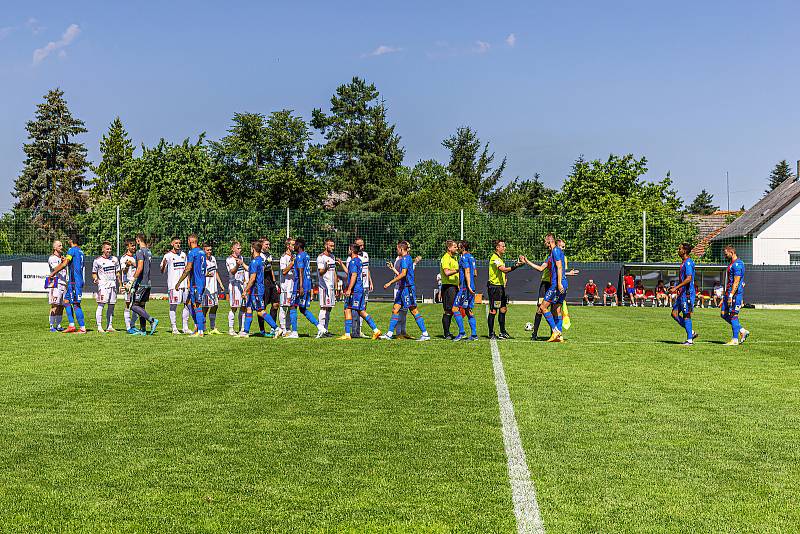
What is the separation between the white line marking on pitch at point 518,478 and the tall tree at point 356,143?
61100 millimetres

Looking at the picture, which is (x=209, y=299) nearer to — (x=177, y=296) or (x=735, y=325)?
(x=177, y=296)

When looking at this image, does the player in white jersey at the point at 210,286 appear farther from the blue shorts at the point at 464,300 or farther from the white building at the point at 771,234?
the white building at the point at 771,234

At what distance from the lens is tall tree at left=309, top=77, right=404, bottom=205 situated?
69.4 m

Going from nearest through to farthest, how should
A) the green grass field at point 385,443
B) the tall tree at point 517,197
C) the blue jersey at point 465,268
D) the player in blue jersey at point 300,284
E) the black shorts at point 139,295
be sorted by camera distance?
the green grass field at point 385,443, the blue jersey at point 465,268, the player in blue jersey at point 300,284, the black shorts at point 139,295, the tall tree at point 517,197

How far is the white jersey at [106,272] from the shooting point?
58.1ft

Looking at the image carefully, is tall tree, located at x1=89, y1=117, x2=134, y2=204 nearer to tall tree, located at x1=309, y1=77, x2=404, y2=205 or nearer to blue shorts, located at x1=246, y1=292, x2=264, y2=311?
tall tree, located at x1=309, y1=77, x2=404, y2=205

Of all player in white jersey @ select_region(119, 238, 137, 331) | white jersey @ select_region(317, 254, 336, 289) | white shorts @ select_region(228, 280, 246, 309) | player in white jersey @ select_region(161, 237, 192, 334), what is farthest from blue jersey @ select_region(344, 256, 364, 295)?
player in white jersey @ select_region(119, 238, 137, 331)

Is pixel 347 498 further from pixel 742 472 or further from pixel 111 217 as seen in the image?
pixel 111 217

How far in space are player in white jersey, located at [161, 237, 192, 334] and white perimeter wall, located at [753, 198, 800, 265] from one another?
93.3ft

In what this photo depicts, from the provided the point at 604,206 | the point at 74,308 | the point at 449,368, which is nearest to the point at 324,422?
the point at 449,368

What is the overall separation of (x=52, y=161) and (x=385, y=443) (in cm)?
7569

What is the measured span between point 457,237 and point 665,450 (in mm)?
32493

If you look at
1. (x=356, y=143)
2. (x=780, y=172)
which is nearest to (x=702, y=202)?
(x=780, y=172)

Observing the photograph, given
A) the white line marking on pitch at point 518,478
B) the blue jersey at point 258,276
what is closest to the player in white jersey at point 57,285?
the blue jersey at point 258,276
